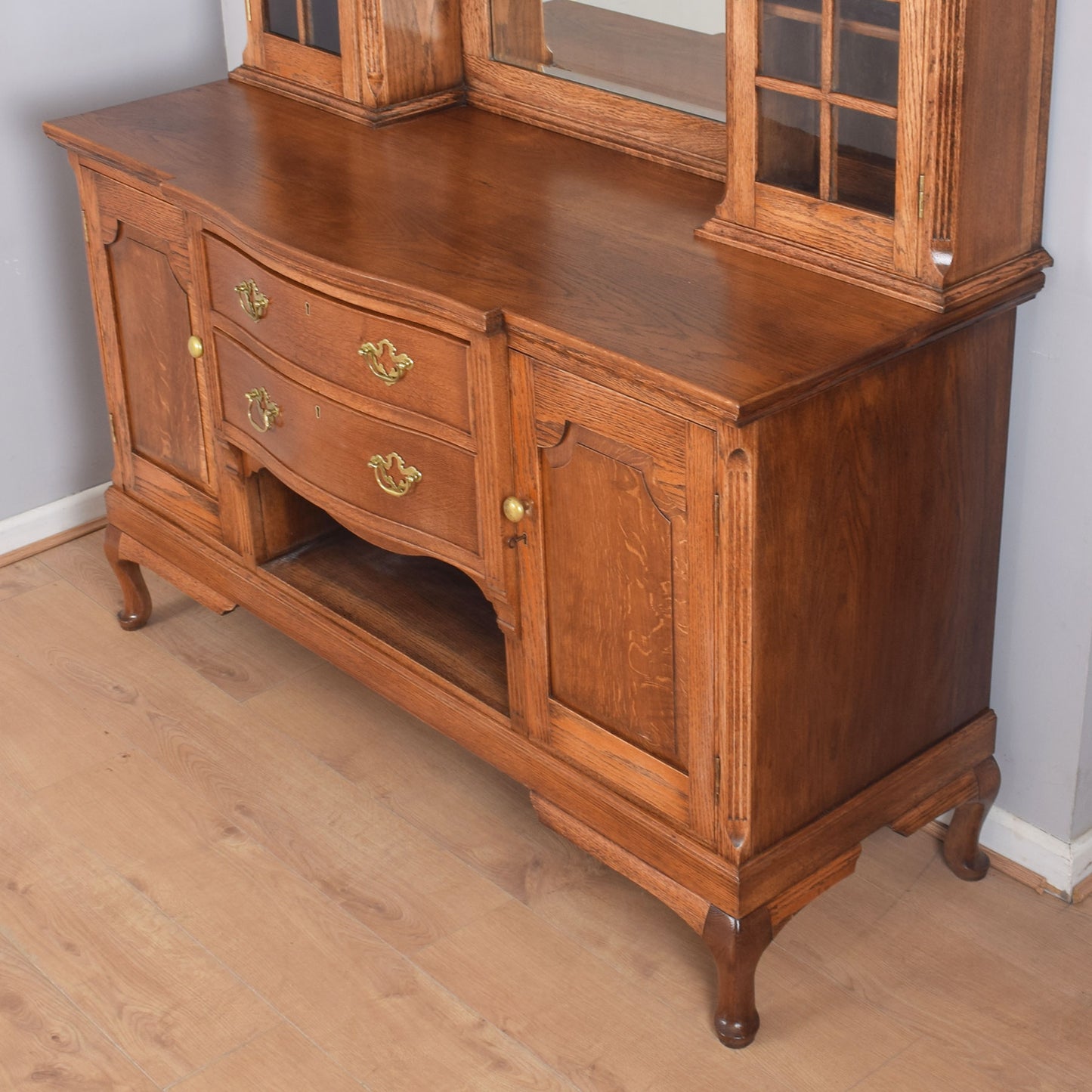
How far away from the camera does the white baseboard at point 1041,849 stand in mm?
2266

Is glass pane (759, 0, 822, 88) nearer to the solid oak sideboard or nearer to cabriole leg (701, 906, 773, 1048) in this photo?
the solid oak sideboard

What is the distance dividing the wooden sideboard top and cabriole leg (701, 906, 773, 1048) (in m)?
0.69

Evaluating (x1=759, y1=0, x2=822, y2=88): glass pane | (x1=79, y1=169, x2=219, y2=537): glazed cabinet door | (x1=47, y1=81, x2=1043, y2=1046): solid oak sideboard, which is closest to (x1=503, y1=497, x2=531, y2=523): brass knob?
(x1=47, y1=81, x2=1043, y2=1046): solid oak sideboard

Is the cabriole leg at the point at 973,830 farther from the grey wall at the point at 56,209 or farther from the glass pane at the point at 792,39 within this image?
the grey wall at the point at 56,209

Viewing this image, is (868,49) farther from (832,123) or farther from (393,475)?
(393,475)

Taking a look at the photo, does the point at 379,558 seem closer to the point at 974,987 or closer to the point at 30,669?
the point at 30,669

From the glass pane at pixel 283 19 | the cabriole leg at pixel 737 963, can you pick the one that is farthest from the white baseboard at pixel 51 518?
the cabriole leg at pixel 737 963

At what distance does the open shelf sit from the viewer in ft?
7.68

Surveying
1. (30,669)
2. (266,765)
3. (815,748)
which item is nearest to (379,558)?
(266,765)

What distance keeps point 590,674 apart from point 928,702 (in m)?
0.45

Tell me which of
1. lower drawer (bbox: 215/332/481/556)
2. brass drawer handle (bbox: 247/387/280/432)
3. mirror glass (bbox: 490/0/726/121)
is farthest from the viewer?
brass drawer handle (bbox: 247/387/280/432)

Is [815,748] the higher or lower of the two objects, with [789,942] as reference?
higher

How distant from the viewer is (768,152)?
1957mm

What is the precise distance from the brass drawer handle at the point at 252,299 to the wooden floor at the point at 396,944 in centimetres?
77
